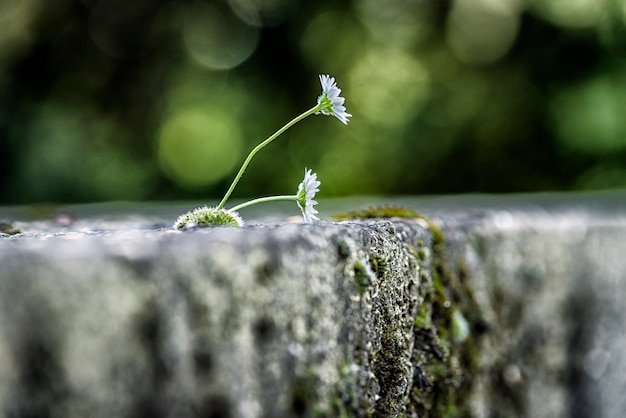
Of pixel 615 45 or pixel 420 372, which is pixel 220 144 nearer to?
pixel 615 45

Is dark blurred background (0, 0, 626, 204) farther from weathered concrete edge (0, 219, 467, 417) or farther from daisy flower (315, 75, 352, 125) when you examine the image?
weathered concrete edge (0, 219, 467, 417)

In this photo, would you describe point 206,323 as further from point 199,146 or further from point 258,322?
point 199,146

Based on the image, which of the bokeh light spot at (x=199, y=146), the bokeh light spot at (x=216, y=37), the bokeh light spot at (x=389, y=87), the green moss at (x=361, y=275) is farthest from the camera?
the bokeh light spot at (x=216, y=37)

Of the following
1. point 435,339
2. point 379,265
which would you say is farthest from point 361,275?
point 435,339

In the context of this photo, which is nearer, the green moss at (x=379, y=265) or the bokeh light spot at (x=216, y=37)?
the green moss at (x=379, y=265)

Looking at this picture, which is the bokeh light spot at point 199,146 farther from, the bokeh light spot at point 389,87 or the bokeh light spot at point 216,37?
the bokeh light spot at point 389,87

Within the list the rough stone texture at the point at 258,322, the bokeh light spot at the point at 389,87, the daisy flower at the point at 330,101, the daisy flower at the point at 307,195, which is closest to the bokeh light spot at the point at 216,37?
the bokeh light spot at the point at 389,87
